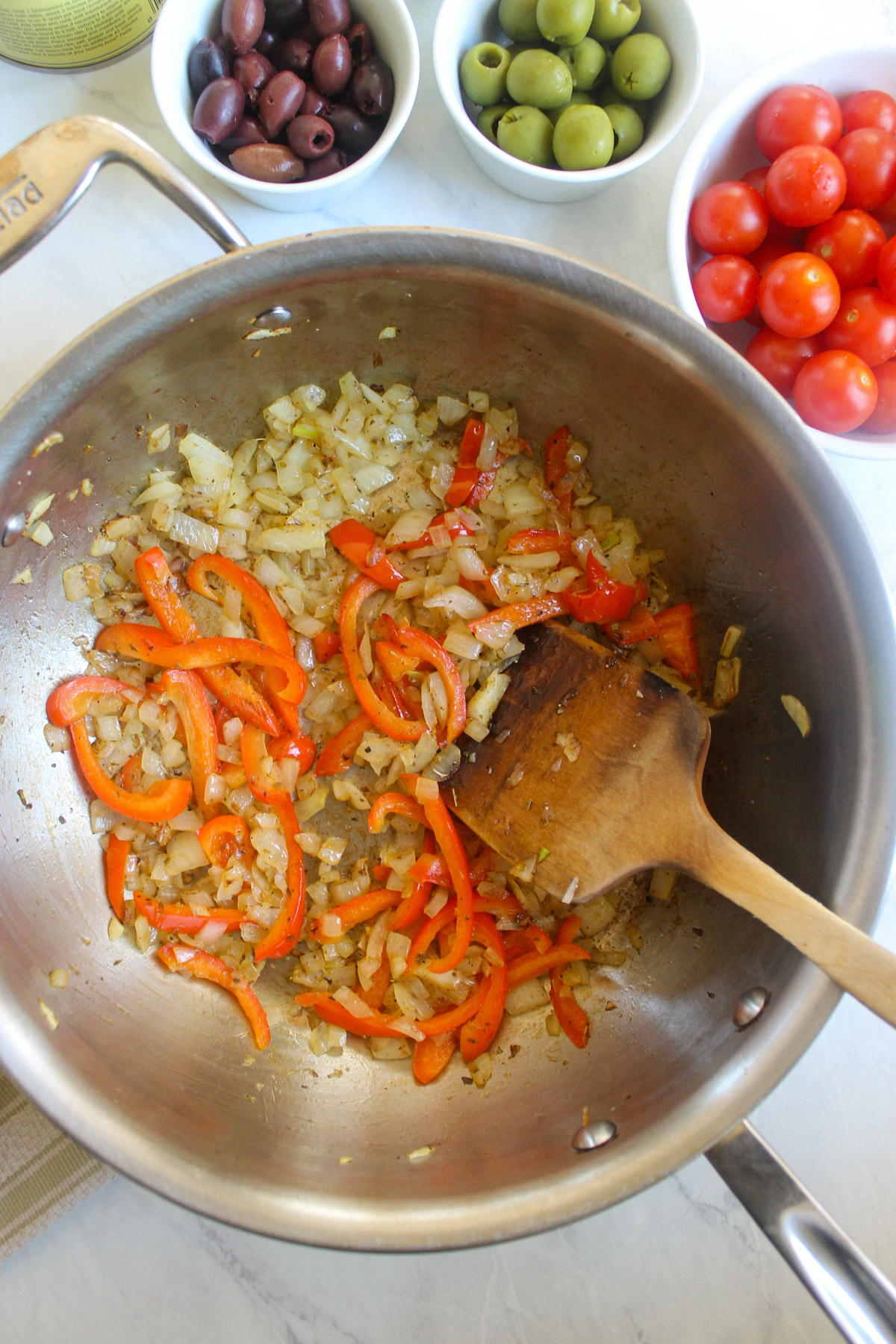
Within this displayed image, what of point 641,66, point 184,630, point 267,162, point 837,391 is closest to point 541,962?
point 184,630

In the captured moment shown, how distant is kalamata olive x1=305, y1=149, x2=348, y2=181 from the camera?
127 centimetres

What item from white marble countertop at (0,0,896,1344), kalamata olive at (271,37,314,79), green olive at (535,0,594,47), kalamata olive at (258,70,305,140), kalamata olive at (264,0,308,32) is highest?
kalamata olive at (264,0,308,32)

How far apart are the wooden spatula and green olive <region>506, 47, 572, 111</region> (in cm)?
82


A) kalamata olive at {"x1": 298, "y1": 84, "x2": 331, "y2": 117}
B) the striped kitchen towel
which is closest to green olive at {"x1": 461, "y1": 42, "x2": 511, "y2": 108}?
kalamata olive at {"x1": 298, "y1": 84, "x2": 331, "y2": 117}

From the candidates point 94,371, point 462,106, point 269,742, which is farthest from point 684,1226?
point 462,106

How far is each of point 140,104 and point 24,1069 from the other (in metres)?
1.56

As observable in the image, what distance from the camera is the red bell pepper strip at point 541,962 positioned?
1309 millimetres

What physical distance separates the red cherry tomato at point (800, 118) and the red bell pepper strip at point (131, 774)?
1.43m

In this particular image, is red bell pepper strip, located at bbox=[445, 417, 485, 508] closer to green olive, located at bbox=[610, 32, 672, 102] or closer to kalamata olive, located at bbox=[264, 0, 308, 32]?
green olive, located at bbox=[610, 32, 672, 102]

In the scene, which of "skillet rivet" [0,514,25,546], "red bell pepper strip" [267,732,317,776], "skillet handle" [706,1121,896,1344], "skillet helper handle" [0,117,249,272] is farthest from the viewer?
"red bell pepper strip" [267,732,317,776]

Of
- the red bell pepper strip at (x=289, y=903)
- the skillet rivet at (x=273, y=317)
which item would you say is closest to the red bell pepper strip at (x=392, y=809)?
the red bell pepper strip at (x=289, y=903)

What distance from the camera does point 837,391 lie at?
47.9 inches

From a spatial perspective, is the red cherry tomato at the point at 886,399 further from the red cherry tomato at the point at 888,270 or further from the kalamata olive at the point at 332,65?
the kalamata olive at the point at 332,65

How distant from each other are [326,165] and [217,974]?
130 centimetres
